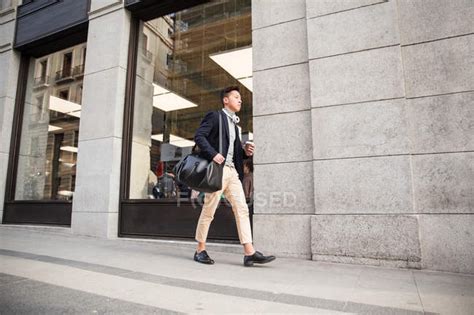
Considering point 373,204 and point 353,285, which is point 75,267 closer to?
point 353,285

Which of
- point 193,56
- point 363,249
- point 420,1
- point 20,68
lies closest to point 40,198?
point 20,68

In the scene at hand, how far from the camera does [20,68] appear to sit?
9.81 metres

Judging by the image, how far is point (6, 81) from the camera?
9586 millimetres

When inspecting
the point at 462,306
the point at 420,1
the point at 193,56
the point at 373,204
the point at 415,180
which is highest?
the point at 193,56

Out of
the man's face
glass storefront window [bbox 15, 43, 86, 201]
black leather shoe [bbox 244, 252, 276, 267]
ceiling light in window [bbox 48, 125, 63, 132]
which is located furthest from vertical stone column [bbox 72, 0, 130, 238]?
black leather shoe [bbox 244, 252, 276, 267]

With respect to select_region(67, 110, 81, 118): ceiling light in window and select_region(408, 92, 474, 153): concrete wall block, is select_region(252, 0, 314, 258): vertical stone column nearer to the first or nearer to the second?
select_region(408, 92, 474, 153): concrete wall block

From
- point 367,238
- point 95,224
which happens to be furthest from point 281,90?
point 95,224

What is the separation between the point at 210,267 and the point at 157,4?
5950mm

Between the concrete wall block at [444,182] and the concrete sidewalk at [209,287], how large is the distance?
32.2 inches

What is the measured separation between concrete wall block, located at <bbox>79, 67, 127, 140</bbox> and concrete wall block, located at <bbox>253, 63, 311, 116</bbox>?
3168 mm

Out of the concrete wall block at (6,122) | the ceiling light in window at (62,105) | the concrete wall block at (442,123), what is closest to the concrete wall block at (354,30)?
the concrete wall block at (442,123)

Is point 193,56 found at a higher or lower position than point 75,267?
higher

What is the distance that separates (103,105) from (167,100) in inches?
52.8

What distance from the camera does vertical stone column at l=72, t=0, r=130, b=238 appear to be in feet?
23.2
